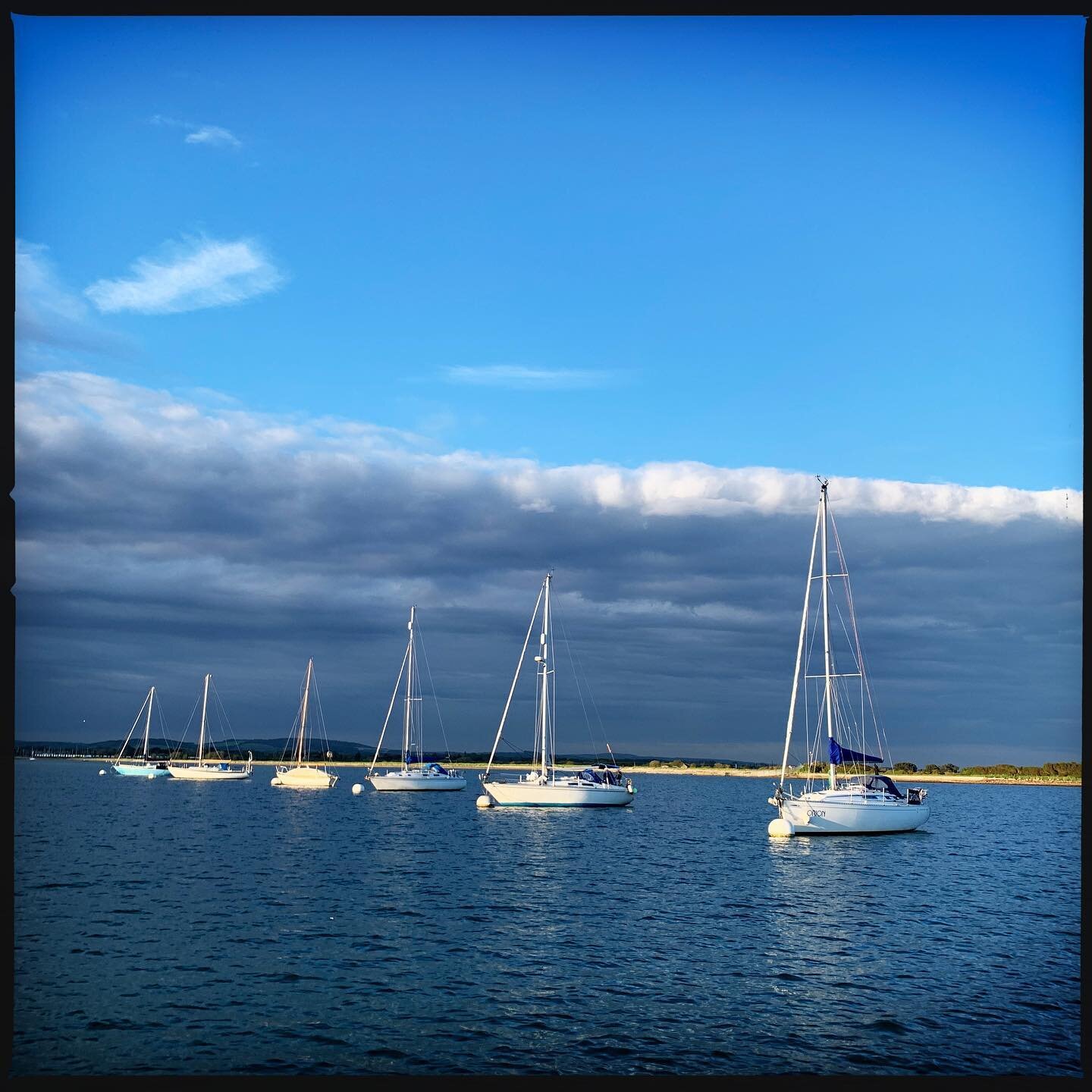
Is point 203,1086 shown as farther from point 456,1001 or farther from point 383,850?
point 383,850

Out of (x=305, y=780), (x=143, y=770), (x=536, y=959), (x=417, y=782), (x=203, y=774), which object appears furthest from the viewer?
(x=143, y=770)

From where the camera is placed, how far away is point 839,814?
37.8m

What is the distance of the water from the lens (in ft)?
39.8

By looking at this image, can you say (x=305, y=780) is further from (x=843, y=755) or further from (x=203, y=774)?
(x=843, y=755)

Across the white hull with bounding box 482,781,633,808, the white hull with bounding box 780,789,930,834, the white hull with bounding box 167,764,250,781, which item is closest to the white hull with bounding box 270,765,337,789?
the white hull with bounding box 167,764,250,781

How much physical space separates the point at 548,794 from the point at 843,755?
1997 cm

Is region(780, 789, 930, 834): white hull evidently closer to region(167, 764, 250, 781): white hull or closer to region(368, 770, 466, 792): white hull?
region(368, 770, 466, 792): white hull

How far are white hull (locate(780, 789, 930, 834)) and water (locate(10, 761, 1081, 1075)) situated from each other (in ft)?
2.91

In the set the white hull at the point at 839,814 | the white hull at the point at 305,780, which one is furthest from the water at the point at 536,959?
the white hull at the point at 305,780

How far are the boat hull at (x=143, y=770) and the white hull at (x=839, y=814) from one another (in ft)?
294

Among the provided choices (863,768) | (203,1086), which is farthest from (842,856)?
(203,1086)

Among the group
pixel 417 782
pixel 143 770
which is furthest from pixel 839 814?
pixel 143 770

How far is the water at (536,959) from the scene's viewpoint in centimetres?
1214

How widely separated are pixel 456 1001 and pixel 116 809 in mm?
50023
